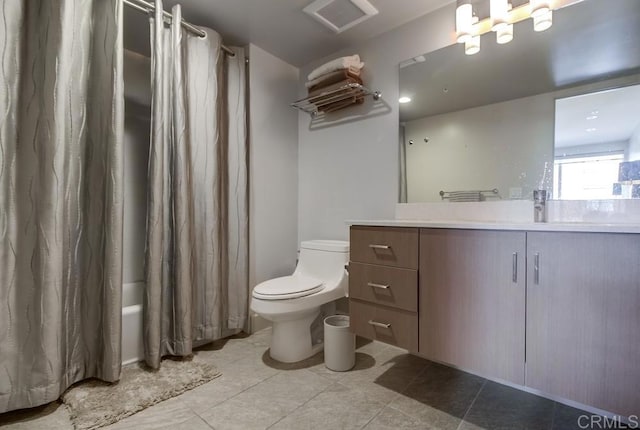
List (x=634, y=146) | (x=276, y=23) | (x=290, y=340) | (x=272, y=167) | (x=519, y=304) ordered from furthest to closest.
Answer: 1. (x=272, y=167)
2. (x=276, y=23)
3. (x=290, y=340)
4. (x=634, y=146)
5. (x=519, y=304)

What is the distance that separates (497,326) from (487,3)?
1698 millimetres

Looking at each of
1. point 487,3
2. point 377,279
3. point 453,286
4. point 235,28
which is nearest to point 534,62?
point 487,3

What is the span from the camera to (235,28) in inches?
81.9

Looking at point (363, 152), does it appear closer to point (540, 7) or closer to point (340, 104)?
point (340, 104)

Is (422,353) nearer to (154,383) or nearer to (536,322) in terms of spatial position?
(536,322)

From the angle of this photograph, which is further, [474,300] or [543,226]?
[474,300]

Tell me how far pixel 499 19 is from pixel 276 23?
51.7 inches

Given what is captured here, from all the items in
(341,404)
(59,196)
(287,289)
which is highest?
(59,196)

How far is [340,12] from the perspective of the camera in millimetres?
1887

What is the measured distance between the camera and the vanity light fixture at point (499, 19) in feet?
4.88

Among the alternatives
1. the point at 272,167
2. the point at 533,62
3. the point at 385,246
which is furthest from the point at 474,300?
the point at 272,167

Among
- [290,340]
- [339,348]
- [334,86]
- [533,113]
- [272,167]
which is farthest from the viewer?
[272,167]

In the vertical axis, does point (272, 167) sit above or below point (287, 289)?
above

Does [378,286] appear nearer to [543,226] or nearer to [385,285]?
[385,285]
